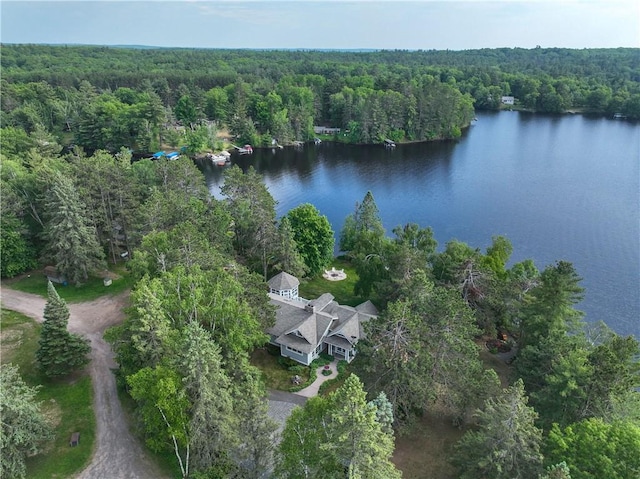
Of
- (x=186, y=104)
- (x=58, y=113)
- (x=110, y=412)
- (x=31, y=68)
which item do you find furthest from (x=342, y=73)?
(x=110, y=412)

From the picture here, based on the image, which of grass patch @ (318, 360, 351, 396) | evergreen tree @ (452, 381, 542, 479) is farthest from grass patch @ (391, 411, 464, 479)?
grass patch @ (318, 360, 351, 396)

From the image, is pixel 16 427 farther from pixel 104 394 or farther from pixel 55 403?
pixel 104 394

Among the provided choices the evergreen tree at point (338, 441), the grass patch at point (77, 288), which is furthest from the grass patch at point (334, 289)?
the evergreen tree at point (338, 441)

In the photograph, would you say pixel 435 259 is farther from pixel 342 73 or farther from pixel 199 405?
pixel 342 73

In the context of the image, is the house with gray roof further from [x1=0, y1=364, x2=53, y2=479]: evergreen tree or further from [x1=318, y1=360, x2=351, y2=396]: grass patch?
[x1=0, y1=364, x2=53, y2=479]: evergreen tree

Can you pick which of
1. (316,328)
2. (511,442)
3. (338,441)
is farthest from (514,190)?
(338,441)
